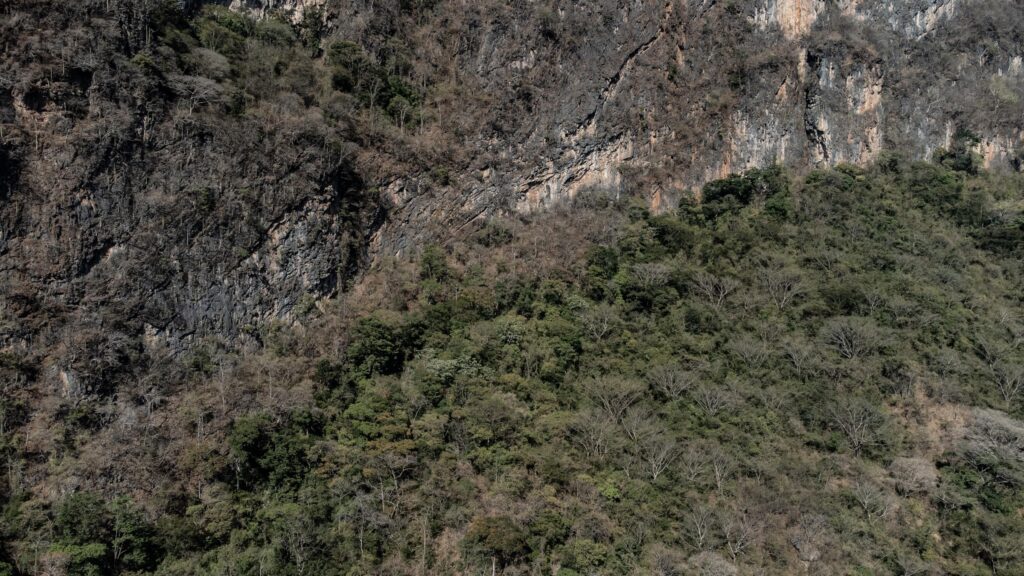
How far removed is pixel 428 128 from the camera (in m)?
48.5

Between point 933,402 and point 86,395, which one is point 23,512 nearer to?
point 86,395

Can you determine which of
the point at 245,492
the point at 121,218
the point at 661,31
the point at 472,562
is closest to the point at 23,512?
the point at 245,492

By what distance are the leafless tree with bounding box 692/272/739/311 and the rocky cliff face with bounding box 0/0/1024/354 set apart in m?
10.8

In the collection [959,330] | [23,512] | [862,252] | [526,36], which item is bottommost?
[23,512]

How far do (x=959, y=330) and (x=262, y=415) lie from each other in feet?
119

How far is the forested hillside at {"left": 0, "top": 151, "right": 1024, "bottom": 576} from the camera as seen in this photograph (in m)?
27.8

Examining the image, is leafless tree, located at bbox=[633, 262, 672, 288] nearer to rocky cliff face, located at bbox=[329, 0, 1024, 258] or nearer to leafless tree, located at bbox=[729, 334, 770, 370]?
leafless tree, located at bbox=[729, 334, 770, 370]

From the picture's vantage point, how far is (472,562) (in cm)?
2725

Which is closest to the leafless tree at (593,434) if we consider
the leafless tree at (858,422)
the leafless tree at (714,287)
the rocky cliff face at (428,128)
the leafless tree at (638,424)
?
the leafless tree at (638,424)

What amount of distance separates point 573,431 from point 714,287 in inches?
570

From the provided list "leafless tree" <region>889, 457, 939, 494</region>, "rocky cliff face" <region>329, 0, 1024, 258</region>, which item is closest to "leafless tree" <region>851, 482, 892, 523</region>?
"leafless tree" <region>889, 457, 939, 494</region>

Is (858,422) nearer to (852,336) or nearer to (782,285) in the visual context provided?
(852,336)

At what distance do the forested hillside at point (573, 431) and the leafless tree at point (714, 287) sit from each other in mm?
130

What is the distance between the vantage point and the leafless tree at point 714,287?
1612 inches
